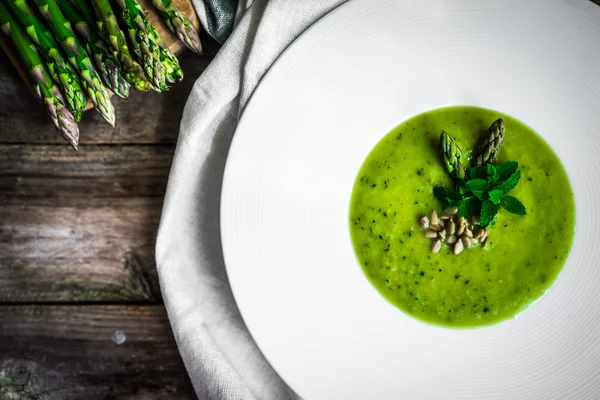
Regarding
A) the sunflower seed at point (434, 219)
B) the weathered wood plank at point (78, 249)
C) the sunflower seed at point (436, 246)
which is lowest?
the weathered wood plank at point (78, 249)

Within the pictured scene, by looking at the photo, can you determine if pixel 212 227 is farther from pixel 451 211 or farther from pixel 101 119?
pixel 451 211

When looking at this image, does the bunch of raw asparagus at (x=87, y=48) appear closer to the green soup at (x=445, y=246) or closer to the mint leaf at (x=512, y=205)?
the green soup at (x=445, y=246)

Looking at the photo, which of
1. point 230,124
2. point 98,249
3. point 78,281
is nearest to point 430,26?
point 230,124

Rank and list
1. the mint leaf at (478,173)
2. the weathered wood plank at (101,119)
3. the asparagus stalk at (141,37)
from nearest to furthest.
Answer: the asparagus stalk at (141,37)
the mint leaf at (478,173)
the weathered wood plank at (101,119)

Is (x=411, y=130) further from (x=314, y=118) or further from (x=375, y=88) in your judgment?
(x=314, y=118)

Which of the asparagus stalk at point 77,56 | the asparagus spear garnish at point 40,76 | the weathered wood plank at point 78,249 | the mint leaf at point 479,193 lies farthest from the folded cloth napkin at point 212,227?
the mint leaf at point 479,193

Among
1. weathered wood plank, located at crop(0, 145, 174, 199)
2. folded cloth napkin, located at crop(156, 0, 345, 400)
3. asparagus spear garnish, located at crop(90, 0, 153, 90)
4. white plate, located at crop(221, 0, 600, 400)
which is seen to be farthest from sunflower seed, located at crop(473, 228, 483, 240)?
asparagus spear garnish, located at crop(90, 0, 153, 90)

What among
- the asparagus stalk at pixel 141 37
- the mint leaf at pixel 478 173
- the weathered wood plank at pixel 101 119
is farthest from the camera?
the weathered wood plank at pixel 101 119
